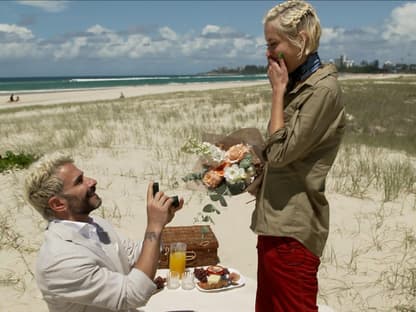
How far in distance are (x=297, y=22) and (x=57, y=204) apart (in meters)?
1.43

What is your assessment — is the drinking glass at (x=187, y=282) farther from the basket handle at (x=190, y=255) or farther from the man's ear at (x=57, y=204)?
the man's ear at (x=57, y=204)

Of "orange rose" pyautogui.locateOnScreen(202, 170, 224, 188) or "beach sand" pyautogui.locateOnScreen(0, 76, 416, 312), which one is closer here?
"orange rose" pyautogui.locateOnScreen(202, 170, 224, 188)

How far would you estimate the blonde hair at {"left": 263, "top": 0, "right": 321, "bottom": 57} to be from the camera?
6.55ft

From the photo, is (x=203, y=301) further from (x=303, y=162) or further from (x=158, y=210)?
(x=303, y=162)

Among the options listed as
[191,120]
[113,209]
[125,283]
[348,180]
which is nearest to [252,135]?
[125,283]

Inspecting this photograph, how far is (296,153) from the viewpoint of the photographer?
1.97 meters

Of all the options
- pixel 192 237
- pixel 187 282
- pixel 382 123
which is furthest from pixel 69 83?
pixel 187 282

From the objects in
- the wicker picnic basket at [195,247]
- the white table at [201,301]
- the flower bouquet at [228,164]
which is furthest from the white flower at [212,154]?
the wicker picnic basket at [195,247]

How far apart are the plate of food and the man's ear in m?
1.89

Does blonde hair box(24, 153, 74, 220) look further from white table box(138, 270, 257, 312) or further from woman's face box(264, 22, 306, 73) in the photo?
white table box(138, 270, 257, 312)

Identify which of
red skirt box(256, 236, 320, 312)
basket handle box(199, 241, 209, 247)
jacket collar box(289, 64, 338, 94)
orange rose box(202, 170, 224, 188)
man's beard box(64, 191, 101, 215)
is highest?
jacket collar box(289, 64, 338, 94)

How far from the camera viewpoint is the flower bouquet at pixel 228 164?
2273mm

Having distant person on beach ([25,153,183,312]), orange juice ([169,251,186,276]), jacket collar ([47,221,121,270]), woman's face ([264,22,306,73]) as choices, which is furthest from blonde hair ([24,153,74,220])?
orange juice ([169,251,186,276])

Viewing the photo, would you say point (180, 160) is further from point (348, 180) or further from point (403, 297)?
point (403, 297)
